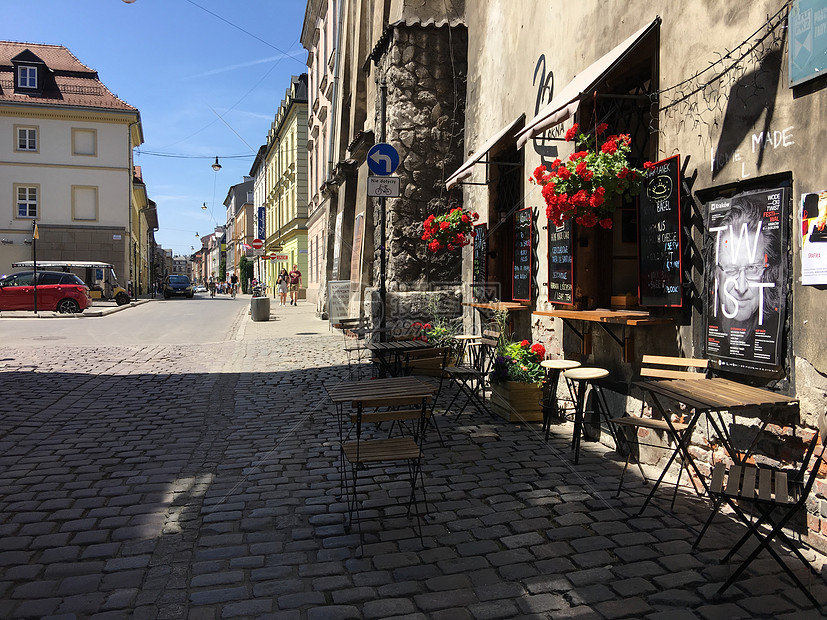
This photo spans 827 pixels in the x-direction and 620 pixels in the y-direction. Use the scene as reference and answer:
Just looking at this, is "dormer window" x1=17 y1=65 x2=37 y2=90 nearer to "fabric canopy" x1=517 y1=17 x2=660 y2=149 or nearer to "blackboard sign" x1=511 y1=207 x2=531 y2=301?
"blackboard sign" x1=511 y1=207 x2=531 y2=301

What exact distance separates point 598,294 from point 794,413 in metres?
2.95

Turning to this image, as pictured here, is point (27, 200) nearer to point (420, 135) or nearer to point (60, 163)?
point (60, 163)

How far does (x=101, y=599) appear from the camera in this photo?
312 cm

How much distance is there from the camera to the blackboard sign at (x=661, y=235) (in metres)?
5.01

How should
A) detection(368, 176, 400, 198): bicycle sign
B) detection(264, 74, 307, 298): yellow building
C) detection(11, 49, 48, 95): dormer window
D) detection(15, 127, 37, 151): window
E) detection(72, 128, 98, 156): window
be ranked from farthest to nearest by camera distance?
1. detection(264, 74, 307, 298): yellow building
2. detection(72, 128, 98, 156): window
3. detection(15, 127, 37, 151): window
4. detection(11, 49, 48, 95): dormer window
5. detection(368, 176, 400, 198): bicycle sign

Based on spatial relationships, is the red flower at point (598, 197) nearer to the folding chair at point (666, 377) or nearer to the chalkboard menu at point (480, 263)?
the folding chair at point (666, 377)

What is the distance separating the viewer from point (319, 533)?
12.9 ft

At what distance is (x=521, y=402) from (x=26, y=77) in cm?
4051

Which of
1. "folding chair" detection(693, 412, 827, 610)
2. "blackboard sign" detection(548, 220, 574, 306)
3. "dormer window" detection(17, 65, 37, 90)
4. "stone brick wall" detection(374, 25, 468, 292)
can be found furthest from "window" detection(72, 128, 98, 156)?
"folding chair" detection(693, 412, 827, 610)

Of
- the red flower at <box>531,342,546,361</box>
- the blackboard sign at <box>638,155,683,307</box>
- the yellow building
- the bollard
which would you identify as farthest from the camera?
the yellow building

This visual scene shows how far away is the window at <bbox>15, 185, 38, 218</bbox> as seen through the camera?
3681 centimetres

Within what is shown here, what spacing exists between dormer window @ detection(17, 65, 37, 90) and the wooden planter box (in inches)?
1566

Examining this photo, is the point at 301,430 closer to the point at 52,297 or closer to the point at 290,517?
the point at 290,517

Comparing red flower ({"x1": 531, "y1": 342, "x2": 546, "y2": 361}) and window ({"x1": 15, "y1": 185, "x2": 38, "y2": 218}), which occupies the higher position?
→ window ({"x1": 15, "y1": 185, "x2": 38, "y2": 218})
